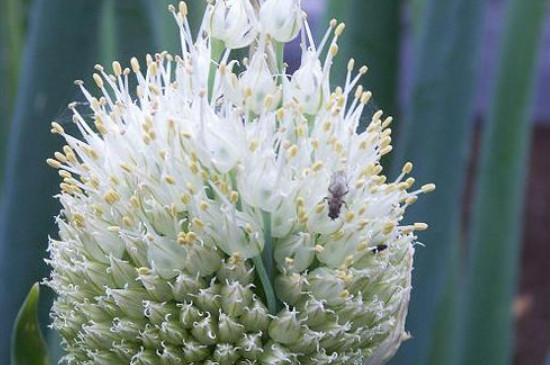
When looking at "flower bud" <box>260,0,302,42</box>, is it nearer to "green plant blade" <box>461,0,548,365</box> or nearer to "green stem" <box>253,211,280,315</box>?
"green stem" <box>253,211,280,315</box>

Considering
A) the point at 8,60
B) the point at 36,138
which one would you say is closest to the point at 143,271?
the point at 36,138

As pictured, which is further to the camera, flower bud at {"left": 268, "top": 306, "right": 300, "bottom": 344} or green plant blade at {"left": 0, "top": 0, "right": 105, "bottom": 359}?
green plant blade at {"left": 0, "top": 0, "right": 105, "bottom": 359}

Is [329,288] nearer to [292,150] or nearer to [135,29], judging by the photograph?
[292,150]

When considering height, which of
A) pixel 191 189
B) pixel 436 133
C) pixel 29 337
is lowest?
pixel 29 337

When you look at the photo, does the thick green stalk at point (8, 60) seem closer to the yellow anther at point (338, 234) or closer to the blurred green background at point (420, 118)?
the blurred green background at point (420, 118)

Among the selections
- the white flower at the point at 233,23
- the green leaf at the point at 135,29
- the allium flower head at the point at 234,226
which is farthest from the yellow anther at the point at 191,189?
the green leaf at the point at 135,29

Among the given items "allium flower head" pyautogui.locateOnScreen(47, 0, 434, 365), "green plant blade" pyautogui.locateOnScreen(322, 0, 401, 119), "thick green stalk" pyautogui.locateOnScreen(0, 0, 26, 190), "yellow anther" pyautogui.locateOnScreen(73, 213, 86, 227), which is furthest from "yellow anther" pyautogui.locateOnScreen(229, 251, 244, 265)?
"thick green stalk" pyautogui.locateOnScreen(0, 0, 26, 190)
